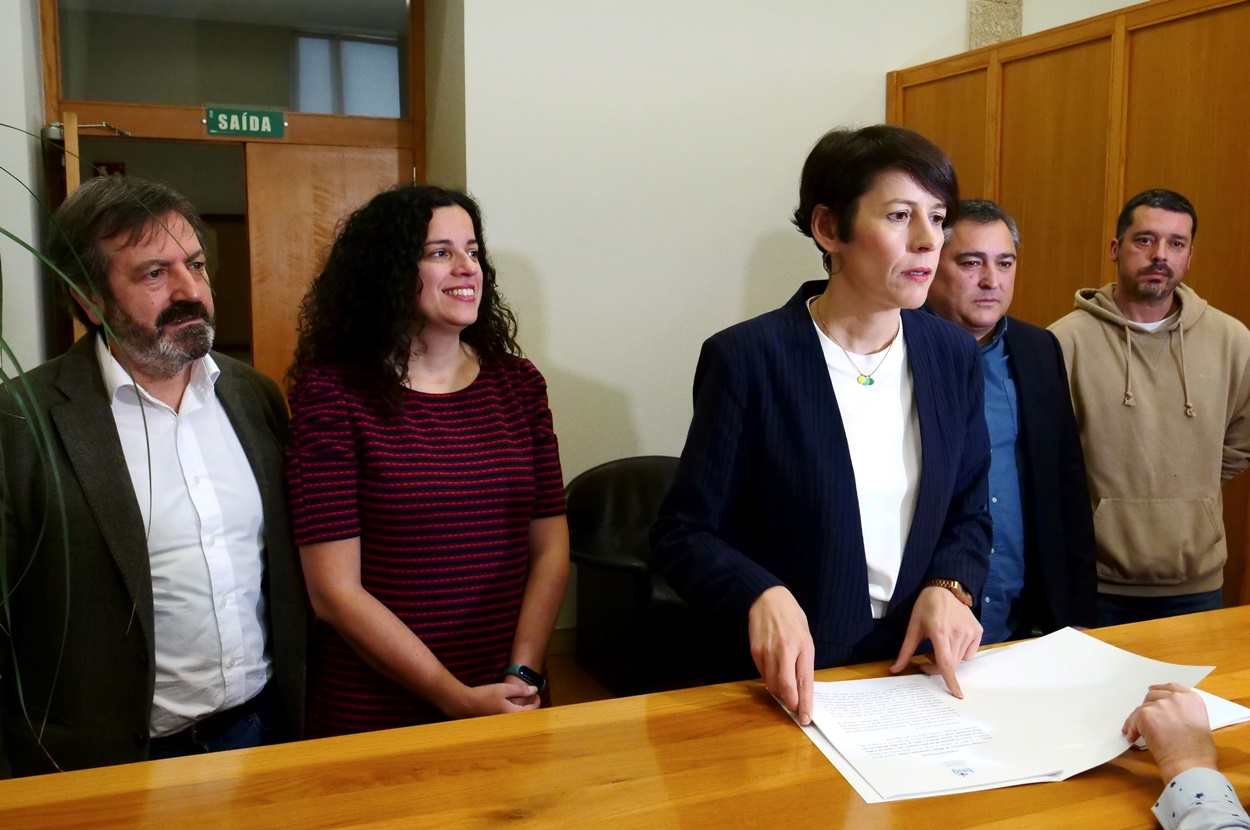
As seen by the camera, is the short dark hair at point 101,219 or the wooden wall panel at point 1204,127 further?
the wooden wall panel at point 1204,127

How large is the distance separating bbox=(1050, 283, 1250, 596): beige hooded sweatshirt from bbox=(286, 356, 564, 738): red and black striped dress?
72.0 inches

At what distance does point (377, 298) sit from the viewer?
2127 millimetres

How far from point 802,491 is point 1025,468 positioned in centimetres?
108

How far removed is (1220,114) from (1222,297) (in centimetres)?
63

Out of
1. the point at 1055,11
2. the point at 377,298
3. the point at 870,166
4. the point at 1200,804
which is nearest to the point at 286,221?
the point at 377,298

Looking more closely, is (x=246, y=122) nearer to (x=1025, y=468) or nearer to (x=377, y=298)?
(x=377, y=298)

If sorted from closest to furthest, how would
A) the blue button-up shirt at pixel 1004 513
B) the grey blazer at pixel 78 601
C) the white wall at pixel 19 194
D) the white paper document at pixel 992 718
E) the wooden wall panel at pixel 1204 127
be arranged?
1. the white paper document at pixel 992 718
2. the grey blazer at pixel 78 601
3. the blue button-up shirt at pixel 1004 513
4. the wooden wall panel at pixel 1204 127
5. the white wall at pixel 19 194

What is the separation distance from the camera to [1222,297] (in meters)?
3.54

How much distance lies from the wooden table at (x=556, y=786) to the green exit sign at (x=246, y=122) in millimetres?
3692

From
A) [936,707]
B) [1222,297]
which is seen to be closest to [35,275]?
[936,707]

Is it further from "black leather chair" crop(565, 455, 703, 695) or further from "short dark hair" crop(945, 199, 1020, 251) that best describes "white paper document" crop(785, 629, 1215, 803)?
"black leather chair" crop(565, 455, 703, 695)

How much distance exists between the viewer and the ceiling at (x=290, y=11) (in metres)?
4.25

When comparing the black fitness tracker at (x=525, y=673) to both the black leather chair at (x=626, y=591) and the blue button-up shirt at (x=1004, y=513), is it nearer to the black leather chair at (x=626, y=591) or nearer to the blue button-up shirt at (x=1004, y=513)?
the blue button-up shirt at (x=1004, y=513)

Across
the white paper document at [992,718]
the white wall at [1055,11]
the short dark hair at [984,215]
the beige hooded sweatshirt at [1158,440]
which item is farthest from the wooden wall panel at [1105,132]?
the white paper document at [992,718]
